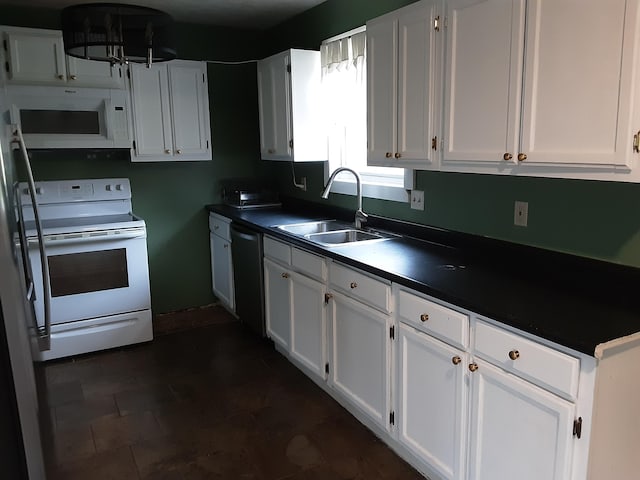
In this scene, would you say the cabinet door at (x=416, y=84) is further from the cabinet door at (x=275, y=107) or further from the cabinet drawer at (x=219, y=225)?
the cabinet drawer at (x=219, y=225)

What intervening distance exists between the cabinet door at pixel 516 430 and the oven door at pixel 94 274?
2.63 meters

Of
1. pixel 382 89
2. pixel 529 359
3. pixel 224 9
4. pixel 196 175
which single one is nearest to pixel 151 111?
pixel 196 175

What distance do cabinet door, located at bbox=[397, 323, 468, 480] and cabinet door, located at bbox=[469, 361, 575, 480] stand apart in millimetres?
74

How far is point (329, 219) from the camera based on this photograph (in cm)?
371

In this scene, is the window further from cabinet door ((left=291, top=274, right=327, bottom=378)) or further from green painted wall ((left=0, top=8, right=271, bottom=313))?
green painted wall ((left=0, top=8, right=271, bottom=313))

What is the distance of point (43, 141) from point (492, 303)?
10.1ft

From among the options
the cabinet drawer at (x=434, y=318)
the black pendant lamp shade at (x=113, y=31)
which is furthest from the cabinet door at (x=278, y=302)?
the black pendant lamp shade at (x=113, y=31)

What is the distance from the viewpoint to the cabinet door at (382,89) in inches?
98.6

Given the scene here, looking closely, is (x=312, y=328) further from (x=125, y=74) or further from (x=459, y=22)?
(x=125, y=74)

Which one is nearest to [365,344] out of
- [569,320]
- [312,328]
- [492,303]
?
[312,328]

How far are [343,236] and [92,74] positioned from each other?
2032 mm

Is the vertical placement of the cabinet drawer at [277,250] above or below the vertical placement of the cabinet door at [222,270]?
above

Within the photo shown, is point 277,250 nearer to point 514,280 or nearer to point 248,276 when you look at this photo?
point 248,276

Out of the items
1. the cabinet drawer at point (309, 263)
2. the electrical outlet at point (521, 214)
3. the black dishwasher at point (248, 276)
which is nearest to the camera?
the electrical outlet at point (521, 214)
